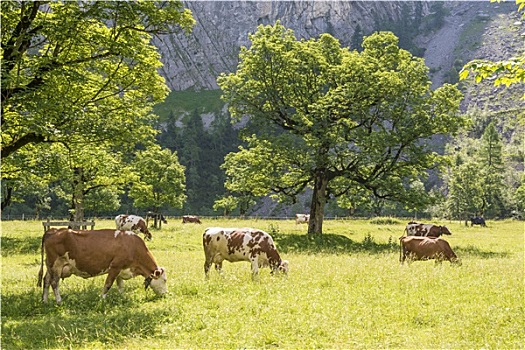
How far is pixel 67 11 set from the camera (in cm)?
1173

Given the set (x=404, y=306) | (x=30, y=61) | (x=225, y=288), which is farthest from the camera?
(x=225, y=288)

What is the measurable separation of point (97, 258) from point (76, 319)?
233 cm

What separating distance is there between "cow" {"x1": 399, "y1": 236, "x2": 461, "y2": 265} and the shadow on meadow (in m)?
11.2

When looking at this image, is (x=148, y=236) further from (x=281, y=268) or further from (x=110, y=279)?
(x=110, y=279)

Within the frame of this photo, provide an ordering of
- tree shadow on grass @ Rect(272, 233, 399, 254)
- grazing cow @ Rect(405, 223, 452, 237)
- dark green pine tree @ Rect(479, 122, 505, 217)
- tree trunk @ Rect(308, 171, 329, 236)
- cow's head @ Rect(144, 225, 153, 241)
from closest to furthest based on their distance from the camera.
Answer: tree shadow on grass @ Rect(272, 233, 399, 254) → cow's head @ Rect(144, 225, 153, 241) → tree trunk @ Rect(308, 171, 329, 236) → grazing cow @ Rect(405, 223, 452, 237) → dark green pine tree @ Rect(479, 122, 505, 217)

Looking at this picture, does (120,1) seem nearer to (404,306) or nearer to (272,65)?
(404,306)

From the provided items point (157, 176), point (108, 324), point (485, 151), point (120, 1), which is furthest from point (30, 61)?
point (485, 151)

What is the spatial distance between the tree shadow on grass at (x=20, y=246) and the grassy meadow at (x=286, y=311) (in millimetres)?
9066

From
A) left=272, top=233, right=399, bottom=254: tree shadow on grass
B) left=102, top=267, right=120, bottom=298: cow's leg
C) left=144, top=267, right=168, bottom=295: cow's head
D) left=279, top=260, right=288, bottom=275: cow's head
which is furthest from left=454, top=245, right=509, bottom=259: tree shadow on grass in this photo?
left=102, top=267, right=120, bottom=298: cow's leg

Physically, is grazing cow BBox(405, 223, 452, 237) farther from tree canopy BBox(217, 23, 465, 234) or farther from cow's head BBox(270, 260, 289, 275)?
cow's head BBox(270, 260, 289, 275)

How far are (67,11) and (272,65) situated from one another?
20.2 meters

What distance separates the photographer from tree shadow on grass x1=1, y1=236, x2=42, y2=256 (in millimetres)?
24000

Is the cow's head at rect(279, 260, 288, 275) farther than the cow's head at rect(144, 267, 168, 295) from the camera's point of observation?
Yes

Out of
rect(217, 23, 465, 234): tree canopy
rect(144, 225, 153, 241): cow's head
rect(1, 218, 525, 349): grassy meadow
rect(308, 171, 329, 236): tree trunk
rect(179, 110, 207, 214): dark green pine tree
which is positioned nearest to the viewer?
rect(1, 218, 525, 349): grassy meadow
